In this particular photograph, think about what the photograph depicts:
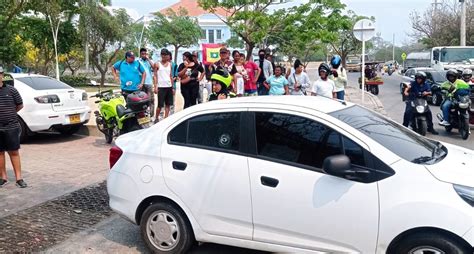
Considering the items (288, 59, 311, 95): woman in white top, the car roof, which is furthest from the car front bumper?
the car roof

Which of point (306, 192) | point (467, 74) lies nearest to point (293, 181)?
point (306, 192)

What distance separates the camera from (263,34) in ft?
62.0

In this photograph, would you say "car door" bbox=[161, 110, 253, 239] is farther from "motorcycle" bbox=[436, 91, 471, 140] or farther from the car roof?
"motorcycle" bbox=[436, 91, 471, 140]

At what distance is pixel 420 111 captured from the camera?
9695 mm

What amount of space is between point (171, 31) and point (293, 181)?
176 ft

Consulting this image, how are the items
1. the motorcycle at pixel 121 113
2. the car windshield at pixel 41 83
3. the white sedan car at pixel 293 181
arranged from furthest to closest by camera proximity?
the car windshield at pixel 41 83 → the motorcycle at pixel 121 113 → the white sedan car at pixel 293 181

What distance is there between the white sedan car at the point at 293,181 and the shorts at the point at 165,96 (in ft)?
17.7

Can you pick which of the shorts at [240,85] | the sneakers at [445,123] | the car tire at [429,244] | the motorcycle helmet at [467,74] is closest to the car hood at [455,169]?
the car tire at [429,244]

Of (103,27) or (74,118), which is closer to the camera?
(74,118)

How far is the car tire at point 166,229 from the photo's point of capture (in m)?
4.14

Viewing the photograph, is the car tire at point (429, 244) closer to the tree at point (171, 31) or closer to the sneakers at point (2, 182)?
the sneakers at point (2, 182)

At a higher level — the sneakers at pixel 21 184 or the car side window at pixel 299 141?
the car side window at pixel 299 141

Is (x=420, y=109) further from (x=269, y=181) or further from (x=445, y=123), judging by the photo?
(x=269, y=181)

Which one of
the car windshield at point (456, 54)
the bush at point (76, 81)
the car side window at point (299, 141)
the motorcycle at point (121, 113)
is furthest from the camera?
the bush at point (76, 81)
